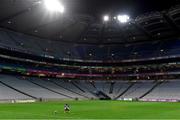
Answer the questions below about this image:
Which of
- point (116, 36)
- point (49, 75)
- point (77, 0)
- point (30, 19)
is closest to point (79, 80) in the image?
point (49, 75)

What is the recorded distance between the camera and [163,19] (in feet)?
260

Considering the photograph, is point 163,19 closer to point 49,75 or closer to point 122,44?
point 122,44

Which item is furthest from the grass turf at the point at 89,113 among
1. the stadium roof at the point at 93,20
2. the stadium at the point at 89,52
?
the stadium roof at the point at 93,20

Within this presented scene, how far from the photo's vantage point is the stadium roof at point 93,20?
231ft

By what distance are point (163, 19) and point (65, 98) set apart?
34.1 metres

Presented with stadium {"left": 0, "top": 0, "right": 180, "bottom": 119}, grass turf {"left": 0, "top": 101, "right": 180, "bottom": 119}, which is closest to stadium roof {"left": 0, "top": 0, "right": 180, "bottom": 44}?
stadium {"left": 0, "top": 0, "right": 180, "bottom": 119}

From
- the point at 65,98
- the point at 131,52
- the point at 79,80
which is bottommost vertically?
the point at 65,98

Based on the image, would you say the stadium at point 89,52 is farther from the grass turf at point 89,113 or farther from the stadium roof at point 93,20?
the grass turf at point 89,113

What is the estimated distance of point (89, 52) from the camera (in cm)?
10881

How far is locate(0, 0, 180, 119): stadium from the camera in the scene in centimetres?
7275

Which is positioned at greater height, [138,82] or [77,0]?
[77,0]

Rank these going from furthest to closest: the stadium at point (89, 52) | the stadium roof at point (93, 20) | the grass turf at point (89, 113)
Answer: the stadium at point (89, 52) < the stadium roof at point (93, 20) < the grass turf at point (89, 113)

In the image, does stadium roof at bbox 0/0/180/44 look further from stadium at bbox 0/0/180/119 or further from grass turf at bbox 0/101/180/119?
grass turf at bbox 0/101/180/119

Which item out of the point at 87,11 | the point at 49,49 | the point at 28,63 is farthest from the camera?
the point at 49,49
